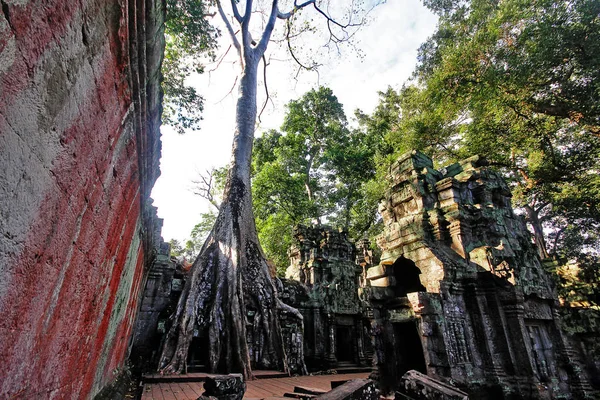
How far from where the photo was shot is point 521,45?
9906 millimetres

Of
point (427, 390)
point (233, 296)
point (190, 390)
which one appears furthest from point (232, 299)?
point (427, 390)

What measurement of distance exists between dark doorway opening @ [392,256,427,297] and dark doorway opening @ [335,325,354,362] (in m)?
4.51

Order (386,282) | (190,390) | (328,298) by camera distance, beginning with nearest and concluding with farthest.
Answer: (190,390)
(386,282)
(328,298)

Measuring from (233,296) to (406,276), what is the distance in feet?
12.4

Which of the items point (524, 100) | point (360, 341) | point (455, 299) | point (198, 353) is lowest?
point (198, 353)

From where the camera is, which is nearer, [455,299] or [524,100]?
[455,299]

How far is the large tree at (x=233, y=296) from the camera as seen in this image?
5.93 meters

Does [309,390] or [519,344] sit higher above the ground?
[519,344]

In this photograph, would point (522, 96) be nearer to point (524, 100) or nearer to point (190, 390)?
point (524, 100)

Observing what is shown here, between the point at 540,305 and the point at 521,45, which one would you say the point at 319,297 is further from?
the point at 521,45

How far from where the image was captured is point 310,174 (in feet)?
68.3

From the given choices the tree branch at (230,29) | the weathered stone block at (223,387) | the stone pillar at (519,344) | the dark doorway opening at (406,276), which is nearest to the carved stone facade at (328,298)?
the dark doorway opening at (406,276)

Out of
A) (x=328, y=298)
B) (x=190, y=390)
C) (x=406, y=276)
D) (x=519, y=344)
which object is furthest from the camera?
(x=328, y=298)

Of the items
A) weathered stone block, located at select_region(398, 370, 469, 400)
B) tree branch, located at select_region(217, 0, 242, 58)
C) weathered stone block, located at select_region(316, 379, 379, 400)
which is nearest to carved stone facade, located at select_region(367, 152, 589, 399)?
weathered stone block, located at select_region(398, 370, 469, 400)
